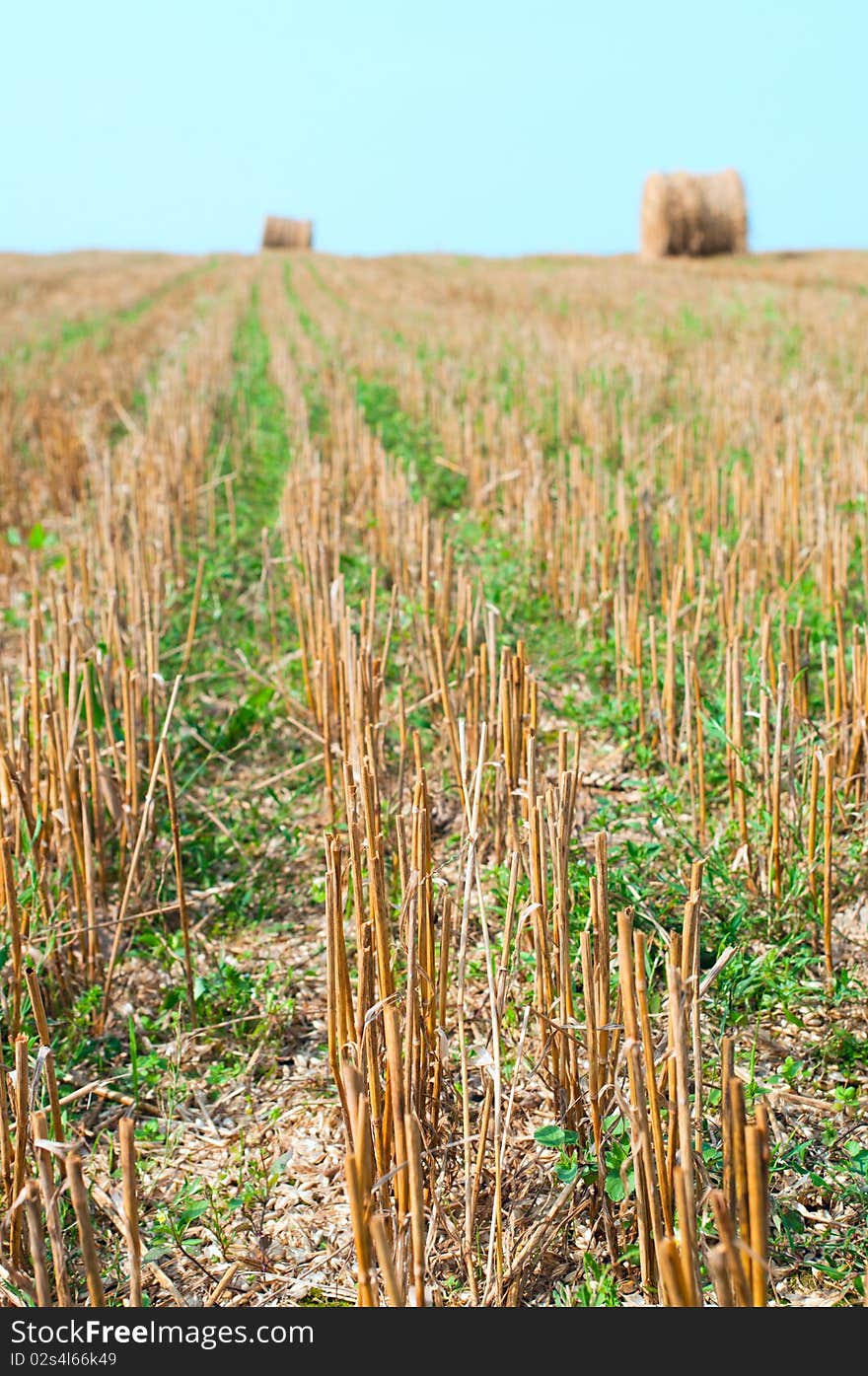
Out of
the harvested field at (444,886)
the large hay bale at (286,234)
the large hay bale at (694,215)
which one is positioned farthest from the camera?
the large hay bale at (286,234)

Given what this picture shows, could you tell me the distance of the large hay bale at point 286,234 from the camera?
35.5m

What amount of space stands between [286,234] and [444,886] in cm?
3664

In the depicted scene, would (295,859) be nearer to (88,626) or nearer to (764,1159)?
(88,626)

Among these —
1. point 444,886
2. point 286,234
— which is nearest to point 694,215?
point 286,234

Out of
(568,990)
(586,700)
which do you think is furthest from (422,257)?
(568,990)

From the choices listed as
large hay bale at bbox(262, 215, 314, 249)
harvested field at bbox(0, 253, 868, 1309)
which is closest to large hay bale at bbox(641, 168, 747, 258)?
large hay bale at bbox(262, 215, 314, 249)

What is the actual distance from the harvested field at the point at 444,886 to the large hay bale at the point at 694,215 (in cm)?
1771

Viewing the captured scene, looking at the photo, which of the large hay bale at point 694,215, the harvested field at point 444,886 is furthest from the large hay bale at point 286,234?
the harvested field at point 444,886

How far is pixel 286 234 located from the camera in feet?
117

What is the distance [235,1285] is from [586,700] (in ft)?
7.09

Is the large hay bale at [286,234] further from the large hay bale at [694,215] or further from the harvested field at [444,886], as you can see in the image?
the harvested field at [444,886]

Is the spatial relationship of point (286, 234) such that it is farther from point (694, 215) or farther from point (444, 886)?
point (444, 886)

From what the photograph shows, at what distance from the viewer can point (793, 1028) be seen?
7.58ft

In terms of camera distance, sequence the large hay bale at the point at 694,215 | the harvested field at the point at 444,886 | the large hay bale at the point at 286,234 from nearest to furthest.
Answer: the harvested field at the point at 444,886, the large hay bale at the point at 694,215, the large hay bale at the point at 286,234
